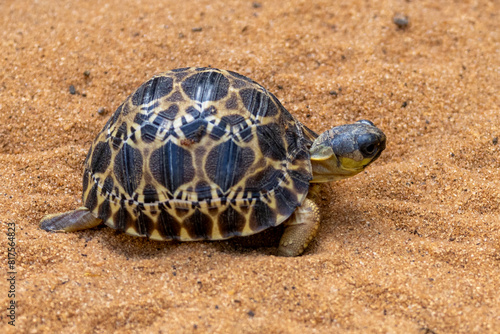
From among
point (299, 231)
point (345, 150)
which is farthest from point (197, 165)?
point (345, 150)

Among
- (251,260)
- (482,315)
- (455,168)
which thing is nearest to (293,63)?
(455,168)

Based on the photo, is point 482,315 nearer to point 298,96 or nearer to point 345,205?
point 345,205

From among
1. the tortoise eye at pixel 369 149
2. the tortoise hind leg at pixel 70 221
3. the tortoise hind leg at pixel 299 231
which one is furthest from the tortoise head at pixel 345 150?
the tortoise hind leg at pixel 70 221

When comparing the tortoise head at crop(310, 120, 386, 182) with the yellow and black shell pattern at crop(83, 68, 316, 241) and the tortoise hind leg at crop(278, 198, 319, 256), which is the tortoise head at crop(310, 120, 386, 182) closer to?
the yellow and black shell pattern at crop(83, 68, 316, 241)

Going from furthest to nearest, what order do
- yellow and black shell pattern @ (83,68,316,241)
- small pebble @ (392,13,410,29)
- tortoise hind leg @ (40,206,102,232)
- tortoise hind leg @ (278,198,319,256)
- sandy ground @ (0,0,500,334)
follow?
1. small pebble @ (392,13,410,29)
2. tortoise hind leg @ (40,206,102,232)
3. tortoise hind leg @ (278,198,319,256)
4. yellow and black shell pattern @ (83,68,316,241)
5. sandy ground @ (0,0,500,334)

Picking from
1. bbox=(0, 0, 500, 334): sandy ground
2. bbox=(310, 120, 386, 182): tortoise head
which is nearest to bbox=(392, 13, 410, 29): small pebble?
bbox=(0, 0, 500, 334): sandy ground

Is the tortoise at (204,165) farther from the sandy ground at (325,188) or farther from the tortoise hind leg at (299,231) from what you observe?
the sandy ground at (325,188)
